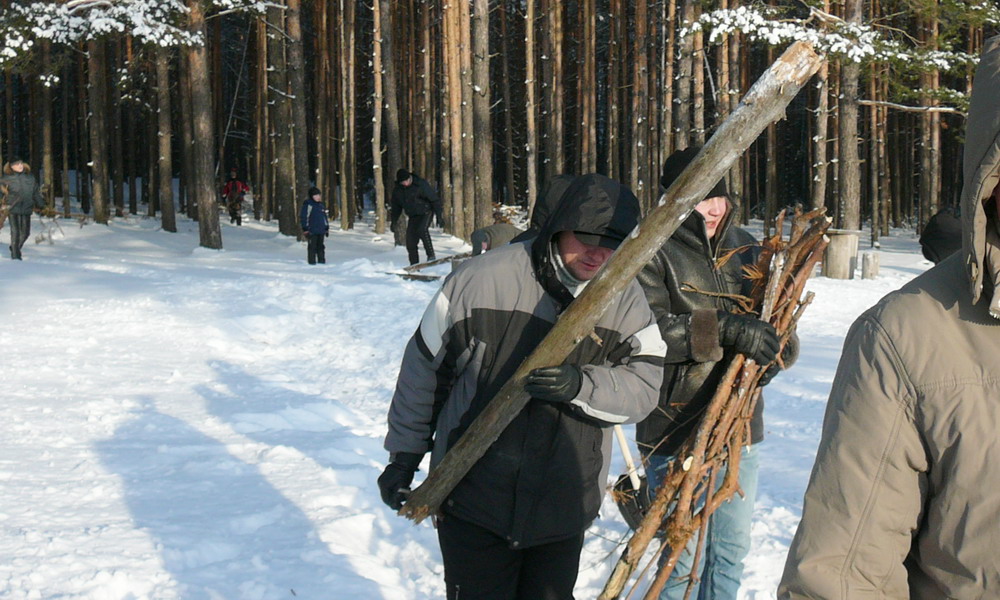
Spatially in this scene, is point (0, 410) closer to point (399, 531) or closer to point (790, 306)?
point (399, 531)

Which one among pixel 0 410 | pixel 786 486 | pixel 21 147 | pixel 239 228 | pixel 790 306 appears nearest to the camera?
pixel 790 306

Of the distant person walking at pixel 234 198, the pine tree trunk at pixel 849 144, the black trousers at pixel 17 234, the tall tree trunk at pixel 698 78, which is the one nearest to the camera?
the pine tree trunk at pixel 849 144

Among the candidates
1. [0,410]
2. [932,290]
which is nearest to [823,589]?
[932,290]

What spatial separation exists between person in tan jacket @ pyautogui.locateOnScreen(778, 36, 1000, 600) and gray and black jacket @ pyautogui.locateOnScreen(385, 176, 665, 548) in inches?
46.9

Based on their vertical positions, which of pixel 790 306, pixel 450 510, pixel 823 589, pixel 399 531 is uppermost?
pixel 790 306

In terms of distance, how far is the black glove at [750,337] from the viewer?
3.36 meters

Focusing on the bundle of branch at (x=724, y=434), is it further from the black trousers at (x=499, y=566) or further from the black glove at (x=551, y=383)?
the black glove at (x=551, y=383)

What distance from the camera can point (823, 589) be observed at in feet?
5.56

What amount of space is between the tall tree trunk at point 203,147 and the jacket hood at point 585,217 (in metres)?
18.2

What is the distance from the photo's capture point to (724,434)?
338cm

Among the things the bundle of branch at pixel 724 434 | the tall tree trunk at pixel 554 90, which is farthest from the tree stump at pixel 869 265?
the bundle of branch at pixel 724 434

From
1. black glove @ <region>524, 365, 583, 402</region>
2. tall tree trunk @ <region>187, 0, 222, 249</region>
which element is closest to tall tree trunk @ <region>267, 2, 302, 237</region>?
tall tree trunk @ <region>187, 0, 222, 249</region>

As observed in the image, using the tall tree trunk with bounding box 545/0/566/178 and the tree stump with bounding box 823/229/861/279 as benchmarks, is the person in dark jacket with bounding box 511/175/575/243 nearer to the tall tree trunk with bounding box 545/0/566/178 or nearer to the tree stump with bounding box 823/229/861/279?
the tree stump with bounding box 823/229/861/279

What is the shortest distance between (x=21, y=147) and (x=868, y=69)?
38.6 m
